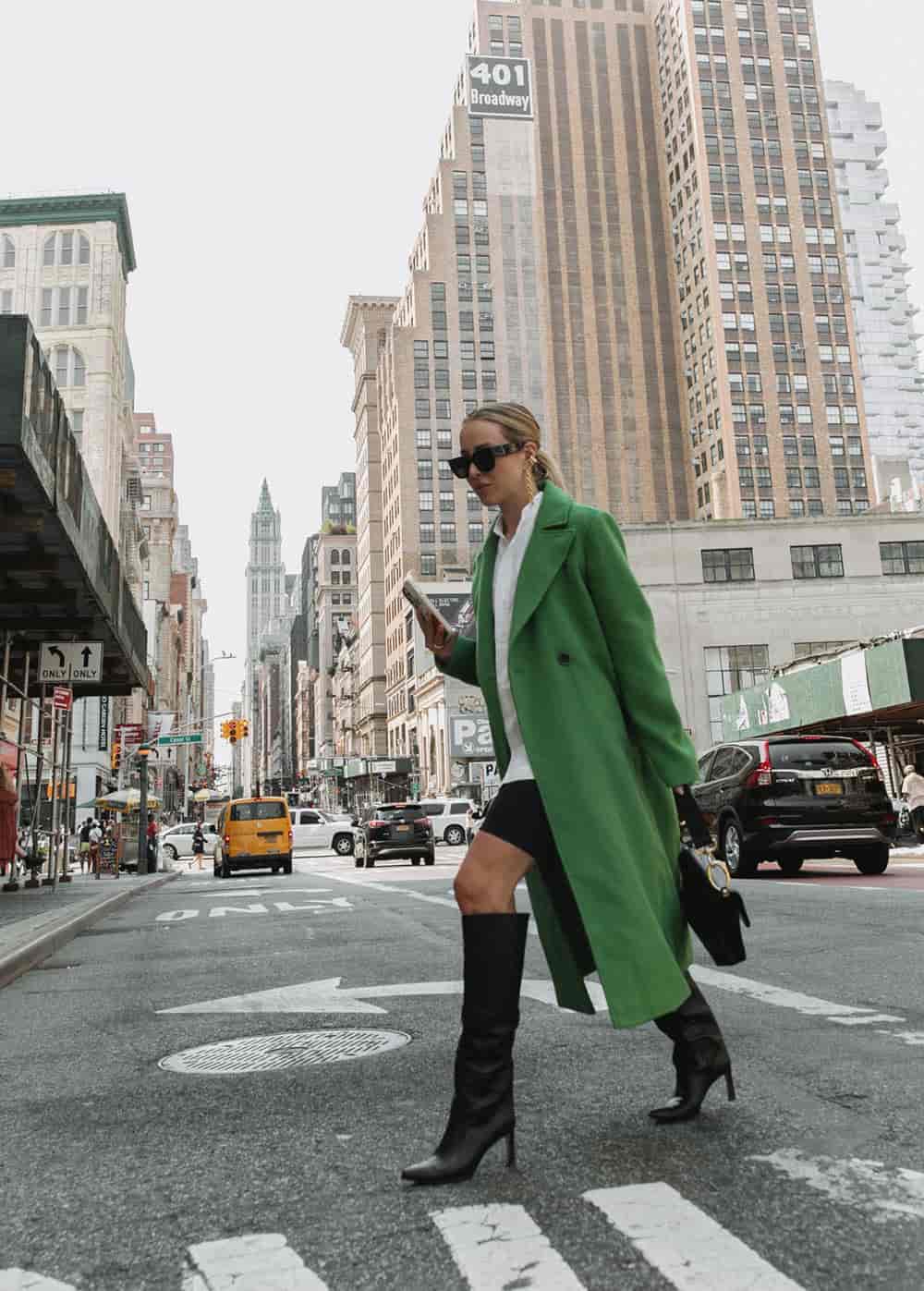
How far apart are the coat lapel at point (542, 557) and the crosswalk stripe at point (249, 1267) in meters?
1.48

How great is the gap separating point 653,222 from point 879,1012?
11953 centimetres

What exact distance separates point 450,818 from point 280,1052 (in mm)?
38797

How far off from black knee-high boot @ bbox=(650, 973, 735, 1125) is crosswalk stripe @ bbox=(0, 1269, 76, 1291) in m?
1.53

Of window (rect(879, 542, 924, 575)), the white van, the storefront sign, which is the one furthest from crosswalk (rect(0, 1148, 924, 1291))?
the storefront sign

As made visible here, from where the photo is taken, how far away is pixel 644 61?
116m

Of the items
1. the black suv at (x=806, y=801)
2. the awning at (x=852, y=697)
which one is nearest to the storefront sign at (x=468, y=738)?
the awning at (x=852, y=697)

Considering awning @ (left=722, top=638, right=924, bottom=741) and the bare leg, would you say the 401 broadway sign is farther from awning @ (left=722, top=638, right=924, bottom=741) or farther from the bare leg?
the bare leg

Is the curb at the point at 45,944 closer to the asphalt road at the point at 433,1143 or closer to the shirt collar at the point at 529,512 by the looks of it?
the asphalt road at the point at 433,1143

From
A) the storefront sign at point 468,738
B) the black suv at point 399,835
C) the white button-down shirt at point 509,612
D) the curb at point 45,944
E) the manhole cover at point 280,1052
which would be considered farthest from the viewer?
the storefront sign at point 468,738

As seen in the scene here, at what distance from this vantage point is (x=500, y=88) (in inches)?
4461

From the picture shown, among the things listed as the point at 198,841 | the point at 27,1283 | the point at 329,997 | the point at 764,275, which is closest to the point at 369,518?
the point at 764,275

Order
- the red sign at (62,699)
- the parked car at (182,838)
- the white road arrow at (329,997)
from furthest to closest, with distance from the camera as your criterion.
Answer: the parked car at (182,838) → the red sign at (62,699) → the white road arrow at (329,997)

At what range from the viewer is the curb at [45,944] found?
25.2 ft

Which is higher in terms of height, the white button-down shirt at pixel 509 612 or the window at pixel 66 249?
the window at pixel 66 249
